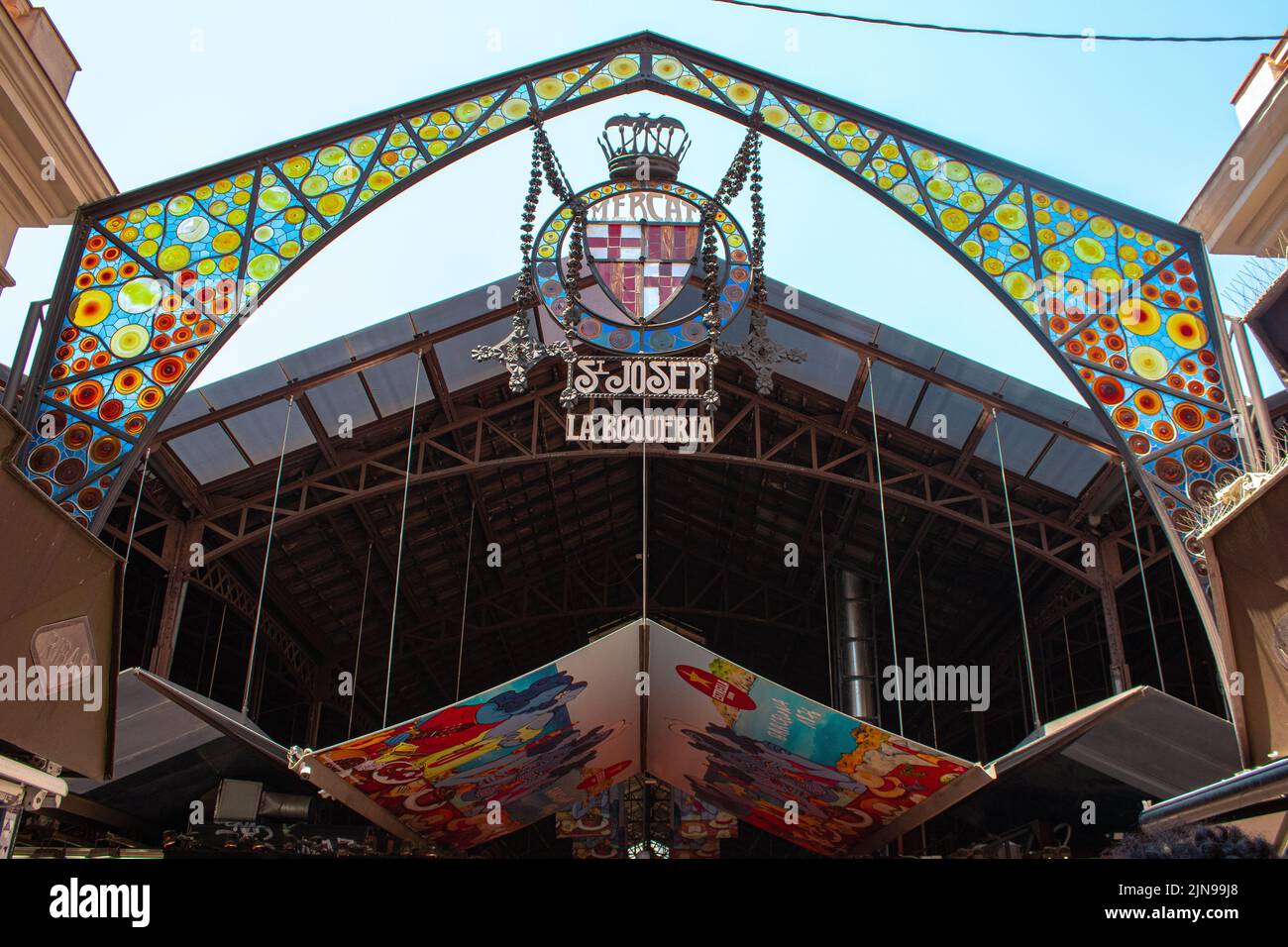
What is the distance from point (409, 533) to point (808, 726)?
1116 centimetres

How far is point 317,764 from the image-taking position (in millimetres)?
9000

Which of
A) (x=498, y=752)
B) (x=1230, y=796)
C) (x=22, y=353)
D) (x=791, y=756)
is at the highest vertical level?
(x=22, y=353)

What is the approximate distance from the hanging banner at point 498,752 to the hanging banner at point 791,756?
0.47 meters

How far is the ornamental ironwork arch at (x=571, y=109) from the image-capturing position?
7219 millimetres

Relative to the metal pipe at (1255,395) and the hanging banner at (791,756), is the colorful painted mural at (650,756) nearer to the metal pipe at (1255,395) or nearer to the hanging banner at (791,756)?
the hanging banner at (791,756)

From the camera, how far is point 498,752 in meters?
10.5

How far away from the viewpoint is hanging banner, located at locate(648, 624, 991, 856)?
9.25m

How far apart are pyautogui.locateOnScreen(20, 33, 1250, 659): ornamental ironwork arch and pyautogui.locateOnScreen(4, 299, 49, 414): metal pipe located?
121 mm

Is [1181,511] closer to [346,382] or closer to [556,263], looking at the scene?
[556,263]

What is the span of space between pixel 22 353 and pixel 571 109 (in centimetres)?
500

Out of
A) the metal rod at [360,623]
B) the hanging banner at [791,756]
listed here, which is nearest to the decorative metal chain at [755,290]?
the hanging banner at [791,756]

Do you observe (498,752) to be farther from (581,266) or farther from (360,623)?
(360,623)

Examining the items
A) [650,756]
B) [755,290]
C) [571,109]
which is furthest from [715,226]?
[650,756]
